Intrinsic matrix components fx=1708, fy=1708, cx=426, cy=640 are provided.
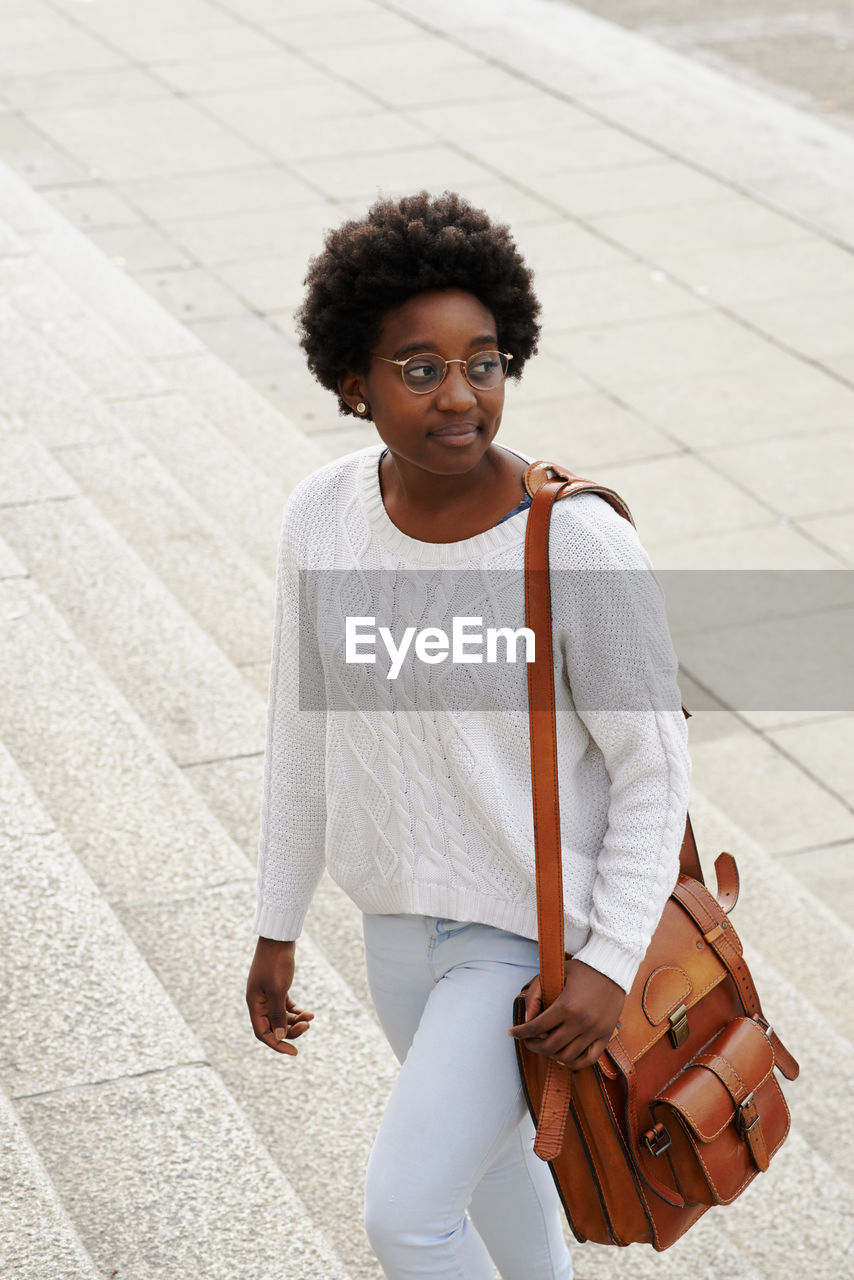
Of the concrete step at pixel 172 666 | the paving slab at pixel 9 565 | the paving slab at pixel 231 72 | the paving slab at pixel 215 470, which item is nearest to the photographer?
the concrete step at pixel 172 666

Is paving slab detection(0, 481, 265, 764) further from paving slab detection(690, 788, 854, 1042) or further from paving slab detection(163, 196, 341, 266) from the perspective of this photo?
paving slab detection(163, 196, 341, 266)

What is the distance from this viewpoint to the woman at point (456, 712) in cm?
243

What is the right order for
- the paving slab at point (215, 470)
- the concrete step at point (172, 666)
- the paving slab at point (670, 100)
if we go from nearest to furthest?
the concrete step at point (172, 666), the paving slab at point (215, 470), the paving slab at point (670, 100)

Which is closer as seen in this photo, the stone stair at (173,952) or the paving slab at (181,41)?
the stone stair at (173,952)

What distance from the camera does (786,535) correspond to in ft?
24.1

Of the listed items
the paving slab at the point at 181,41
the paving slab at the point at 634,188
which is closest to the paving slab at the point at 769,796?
the paving slab at the point at 634,188

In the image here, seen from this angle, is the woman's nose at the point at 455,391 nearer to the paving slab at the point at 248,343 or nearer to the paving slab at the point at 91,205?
the paving slab at the point at 248,343

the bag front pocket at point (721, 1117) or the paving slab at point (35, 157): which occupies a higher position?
the bag front pocket at point (721, 1117)

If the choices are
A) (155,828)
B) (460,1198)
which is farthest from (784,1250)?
(155,828)

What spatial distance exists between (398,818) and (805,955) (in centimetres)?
258

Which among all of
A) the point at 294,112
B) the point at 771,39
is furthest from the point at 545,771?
the point at 771,39

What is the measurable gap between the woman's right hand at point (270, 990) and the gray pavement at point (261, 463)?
0.57 metres

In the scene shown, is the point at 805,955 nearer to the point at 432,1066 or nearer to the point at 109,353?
the point at 432,1066

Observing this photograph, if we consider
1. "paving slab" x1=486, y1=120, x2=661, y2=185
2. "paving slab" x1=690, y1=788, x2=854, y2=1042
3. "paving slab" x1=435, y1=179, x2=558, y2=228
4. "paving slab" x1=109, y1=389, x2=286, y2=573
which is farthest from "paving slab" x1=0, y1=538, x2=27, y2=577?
"paving slab" x1=486, y1=120, x2=661, y2=185
